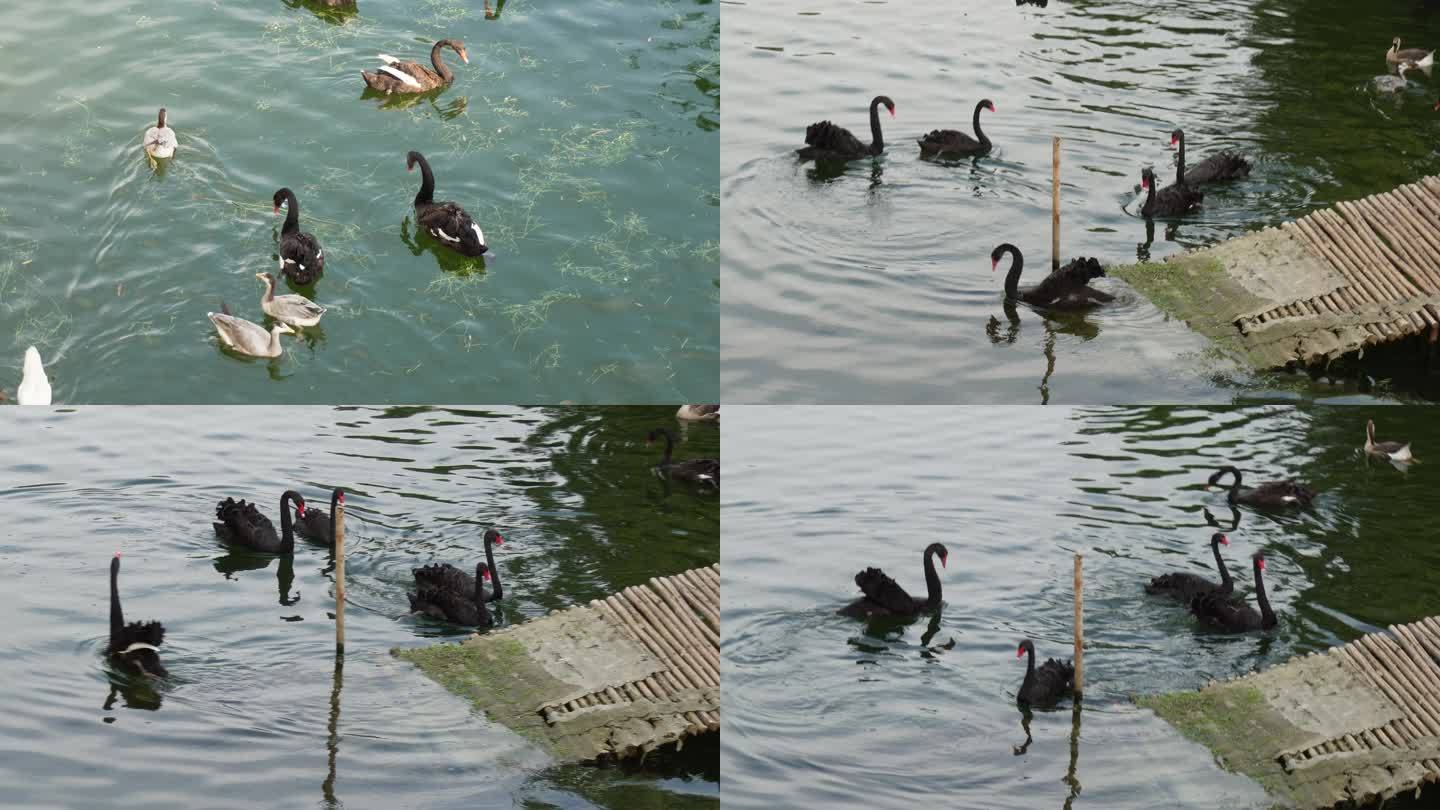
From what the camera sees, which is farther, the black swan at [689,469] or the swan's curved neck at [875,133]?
the swan's curved neck at [875,133]

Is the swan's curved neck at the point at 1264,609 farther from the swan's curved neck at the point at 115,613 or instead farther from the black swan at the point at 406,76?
the black swan at the point at 406,76

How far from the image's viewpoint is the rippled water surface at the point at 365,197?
1341cm

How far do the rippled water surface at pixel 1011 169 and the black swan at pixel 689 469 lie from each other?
129cm

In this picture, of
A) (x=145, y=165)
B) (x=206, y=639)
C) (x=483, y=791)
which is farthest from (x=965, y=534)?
(x=145, y=165)

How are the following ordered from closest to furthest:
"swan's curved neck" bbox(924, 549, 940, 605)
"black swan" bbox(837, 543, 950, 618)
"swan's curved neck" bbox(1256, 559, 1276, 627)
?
1. "swan's curved neck" bbox(1256, 559, 1276, 627)
2. "black swan" bbox(837, 543, 950, 618)
3. "swan's curved neck" bbox(924, 549, 940, 605)

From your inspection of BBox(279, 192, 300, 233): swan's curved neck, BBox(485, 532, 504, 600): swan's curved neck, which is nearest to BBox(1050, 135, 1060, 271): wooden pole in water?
BBox(485, 532, 504, 600): swan's curved neck

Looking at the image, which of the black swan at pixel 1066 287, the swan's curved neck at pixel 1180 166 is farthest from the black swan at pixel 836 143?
the swan's curved neck at pixel 1180 166

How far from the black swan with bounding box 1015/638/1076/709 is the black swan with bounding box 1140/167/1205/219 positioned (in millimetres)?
5197

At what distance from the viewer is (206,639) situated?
1300cm

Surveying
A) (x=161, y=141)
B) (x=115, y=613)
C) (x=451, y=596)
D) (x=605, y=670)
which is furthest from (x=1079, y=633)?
(x=161, y=141)

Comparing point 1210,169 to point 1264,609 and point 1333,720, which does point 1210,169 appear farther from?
point 1333,720

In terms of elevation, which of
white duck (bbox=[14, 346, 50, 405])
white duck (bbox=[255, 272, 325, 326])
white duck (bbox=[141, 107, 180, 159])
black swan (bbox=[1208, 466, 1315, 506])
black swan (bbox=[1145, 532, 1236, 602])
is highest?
white duck (bbox=[141, 107, 180, 159])

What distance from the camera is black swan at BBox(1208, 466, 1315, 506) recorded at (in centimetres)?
1512

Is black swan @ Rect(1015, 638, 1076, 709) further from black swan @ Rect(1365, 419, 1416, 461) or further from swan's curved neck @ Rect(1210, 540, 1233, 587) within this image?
black swan @ Rect(1365, 419, 1416, 461)
